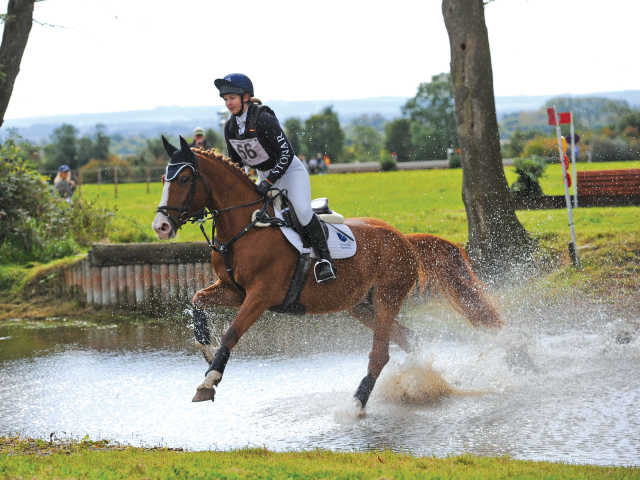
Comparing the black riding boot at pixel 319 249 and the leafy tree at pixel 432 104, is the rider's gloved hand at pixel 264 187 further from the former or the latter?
the leafy tree at pixel 432 104

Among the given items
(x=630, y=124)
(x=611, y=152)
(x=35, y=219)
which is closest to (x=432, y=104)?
(x=630, y=124)

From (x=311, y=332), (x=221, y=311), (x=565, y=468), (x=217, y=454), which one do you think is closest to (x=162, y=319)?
(x=221, y=311)

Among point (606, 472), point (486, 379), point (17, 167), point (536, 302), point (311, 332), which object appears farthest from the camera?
point (17, 167)

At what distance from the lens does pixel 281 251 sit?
7.41 meters

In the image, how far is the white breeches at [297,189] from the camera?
7551mm

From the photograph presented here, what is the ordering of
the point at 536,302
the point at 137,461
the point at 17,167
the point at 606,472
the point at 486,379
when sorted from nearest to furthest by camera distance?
the point at 606,472, the point at 137,461, the point at 486,379, the point at 536,302, the point at 17,167

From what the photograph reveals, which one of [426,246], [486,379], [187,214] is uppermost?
[187,214]

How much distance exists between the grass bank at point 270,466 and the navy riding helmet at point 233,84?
290cm

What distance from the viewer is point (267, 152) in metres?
7.32

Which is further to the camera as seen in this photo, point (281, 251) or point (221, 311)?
point (221, 311)

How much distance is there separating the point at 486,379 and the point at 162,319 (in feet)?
21.5

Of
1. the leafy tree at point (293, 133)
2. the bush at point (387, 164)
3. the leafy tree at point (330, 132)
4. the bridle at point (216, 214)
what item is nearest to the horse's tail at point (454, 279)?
the leafy tree at point (293, 133)

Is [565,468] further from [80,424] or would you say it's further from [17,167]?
[17,167]

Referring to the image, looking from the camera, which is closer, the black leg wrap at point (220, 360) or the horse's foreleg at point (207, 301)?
the black leg wrap at point (220, 360)
